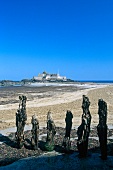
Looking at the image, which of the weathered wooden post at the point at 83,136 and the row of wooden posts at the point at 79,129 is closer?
the row of wooden posts at the point at 79,129

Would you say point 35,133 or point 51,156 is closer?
point 51,156

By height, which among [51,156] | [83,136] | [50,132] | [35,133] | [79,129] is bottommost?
[51,156]

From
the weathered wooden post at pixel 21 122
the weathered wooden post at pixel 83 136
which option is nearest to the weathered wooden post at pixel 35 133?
the weathered wooden post at pixel 21 122

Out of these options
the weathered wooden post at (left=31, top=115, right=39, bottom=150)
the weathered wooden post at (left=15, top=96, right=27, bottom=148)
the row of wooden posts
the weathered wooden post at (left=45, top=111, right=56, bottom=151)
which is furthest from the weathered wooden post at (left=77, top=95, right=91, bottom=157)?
the weathered wooden post at (left=15, top=96, right=27, bottom=148)

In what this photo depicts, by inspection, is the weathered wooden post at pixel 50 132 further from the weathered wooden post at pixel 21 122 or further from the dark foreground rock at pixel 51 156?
the weathered wooden post at pixel 21 122

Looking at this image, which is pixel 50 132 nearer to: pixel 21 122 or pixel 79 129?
pixel 21 122

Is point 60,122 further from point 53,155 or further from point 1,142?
point 53,155

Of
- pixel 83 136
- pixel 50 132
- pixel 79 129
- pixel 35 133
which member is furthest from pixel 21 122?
pixel 83 136

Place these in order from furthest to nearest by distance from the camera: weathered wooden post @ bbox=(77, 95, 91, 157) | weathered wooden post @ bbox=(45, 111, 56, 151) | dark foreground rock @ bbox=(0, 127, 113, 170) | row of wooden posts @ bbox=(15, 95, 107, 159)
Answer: weathered wooden post @ bbox=(45, 111, 56, 151)
weathered wooden post @ bbox=(77, 95, 91, 157)
row of wooden posts @ bbox=(15, 95, 107, 159)
dark foreground rock @ bbox=(0, 127, 113, 170)

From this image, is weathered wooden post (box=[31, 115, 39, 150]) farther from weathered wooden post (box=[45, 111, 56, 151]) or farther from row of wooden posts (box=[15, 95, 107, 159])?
weathered wooden post (box=[45, 111, 56, 151])

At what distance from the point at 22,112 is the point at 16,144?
239 cm

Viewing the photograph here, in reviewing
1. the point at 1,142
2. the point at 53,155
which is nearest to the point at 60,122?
the point at 1,142

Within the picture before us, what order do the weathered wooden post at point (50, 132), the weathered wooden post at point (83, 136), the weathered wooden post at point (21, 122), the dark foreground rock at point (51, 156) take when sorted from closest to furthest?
1. the dark foreground rock at point (51, 156)
2. the weathered wooden post at point (83, 136)
3. the weathered wooden post at point (50, 132)
4. the weathered wooden post at point (21, 122)

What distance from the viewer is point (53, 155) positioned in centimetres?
1571
